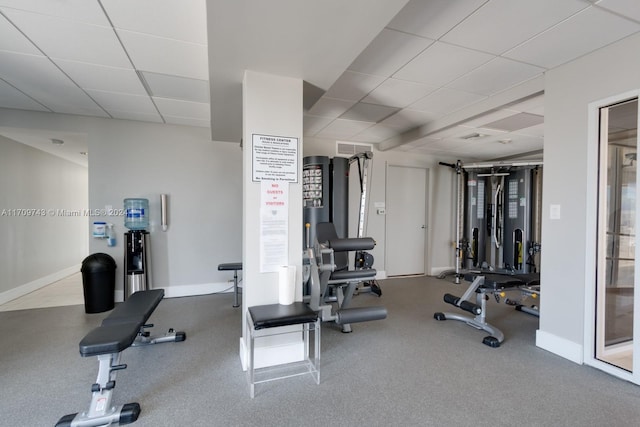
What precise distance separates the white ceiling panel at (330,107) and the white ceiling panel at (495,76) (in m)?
1.21

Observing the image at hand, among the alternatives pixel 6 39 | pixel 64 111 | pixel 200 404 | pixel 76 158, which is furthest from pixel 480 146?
pixel 76 158

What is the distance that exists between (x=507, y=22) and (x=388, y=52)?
33.2 inches

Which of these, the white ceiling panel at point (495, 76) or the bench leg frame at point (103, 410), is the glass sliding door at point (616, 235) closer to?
the white ceiling panel at point (495, 76)

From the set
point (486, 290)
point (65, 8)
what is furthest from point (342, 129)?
point (65, 8)

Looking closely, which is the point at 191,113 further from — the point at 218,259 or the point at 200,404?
the point at 200,404

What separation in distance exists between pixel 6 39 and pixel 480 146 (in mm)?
6324

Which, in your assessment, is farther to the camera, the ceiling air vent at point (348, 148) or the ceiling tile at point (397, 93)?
the ceiling air vent at point (348, 148)

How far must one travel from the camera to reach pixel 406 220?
592cm

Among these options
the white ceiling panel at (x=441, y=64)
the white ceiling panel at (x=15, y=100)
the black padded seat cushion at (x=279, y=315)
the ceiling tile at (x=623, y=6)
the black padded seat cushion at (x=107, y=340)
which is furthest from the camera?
the white ceiling panel at (x=15, y=100)

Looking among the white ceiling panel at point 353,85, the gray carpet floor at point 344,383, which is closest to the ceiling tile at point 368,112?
the white ceiling panel at point 353,85

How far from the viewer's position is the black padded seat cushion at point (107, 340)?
1.69 meters

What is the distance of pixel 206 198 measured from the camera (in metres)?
4.64

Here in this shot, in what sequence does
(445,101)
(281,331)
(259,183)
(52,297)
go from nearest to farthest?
(259,183) → (281,331) → (445,101) → (52,297)

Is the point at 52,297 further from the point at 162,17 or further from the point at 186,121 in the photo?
the point at 162,17
